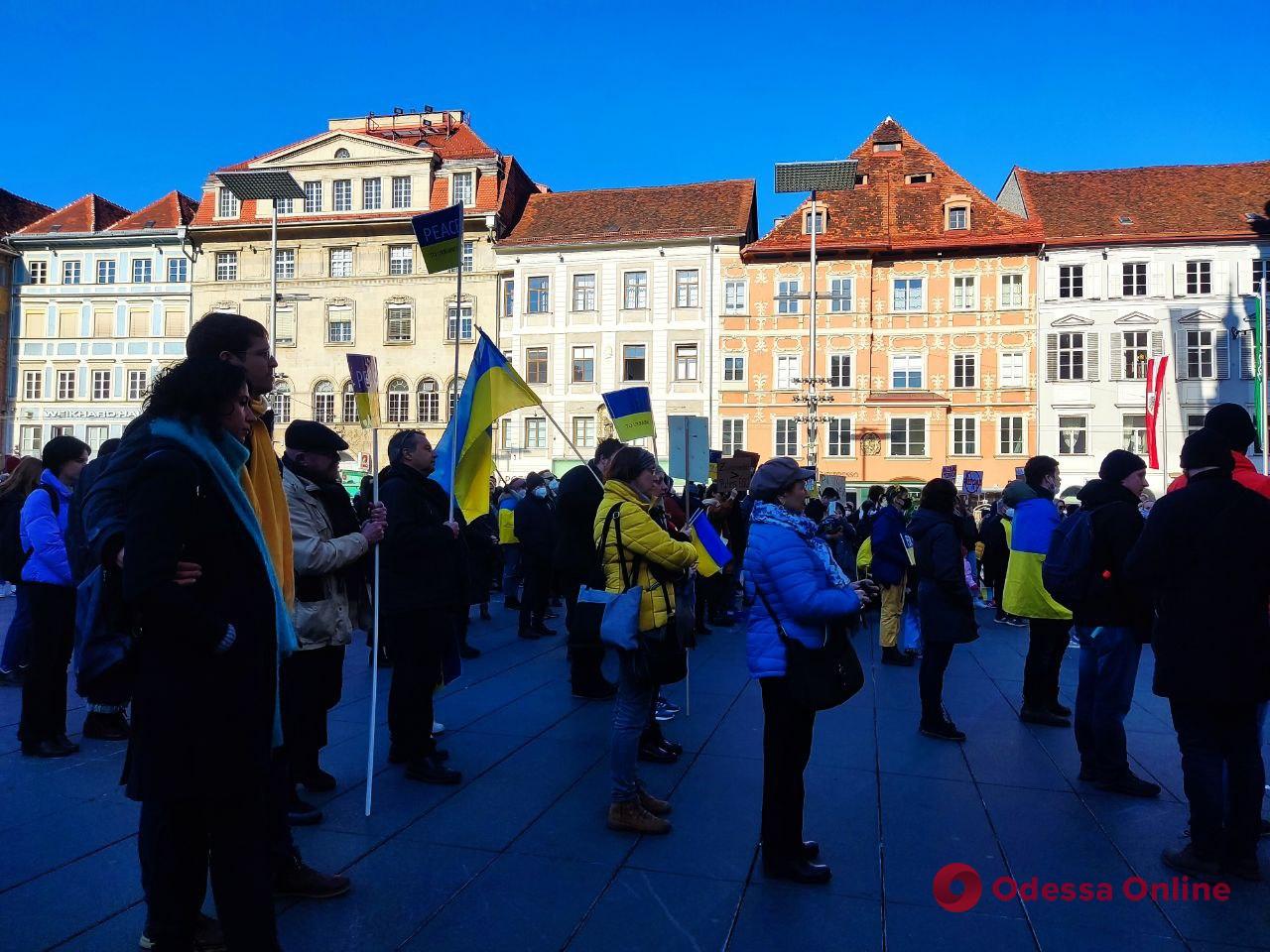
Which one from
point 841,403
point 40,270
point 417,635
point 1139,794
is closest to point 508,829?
point 417,635

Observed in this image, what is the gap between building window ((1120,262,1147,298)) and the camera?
3894 cm

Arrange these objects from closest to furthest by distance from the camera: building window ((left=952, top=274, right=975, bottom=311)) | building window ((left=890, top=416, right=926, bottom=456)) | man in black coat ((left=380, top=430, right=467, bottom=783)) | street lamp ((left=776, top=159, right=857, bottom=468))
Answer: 1. man in black coat ((left=380, top=430, right=467, bottom=783))
2. street lamp ((left=776, top=159, right=857, bottom=468))
3. building window ((left=890, top=416, right=926, bottom=456))
4. building window ((left=952, top=274, right=975, bottom=311))

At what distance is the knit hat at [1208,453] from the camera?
14.8ft

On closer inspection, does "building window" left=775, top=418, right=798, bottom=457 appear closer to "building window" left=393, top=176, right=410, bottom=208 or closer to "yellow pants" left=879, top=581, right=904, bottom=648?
"building window" left=393, top=176, right=410, bottom=208

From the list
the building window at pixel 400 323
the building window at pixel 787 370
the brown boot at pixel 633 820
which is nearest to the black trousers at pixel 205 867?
the brown boot at pixel 633 820

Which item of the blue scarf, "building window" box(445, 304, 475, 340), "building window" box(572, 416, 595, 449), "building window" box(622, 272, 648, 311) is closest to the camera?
the blue scarf

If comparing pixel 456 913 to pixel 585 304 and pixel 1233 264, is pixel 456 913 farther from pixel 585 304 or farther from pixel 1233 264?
pixel 1233 264

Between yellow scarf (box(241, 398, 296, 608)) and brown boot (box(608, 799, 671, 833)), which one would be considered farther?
brown boot (box(608, 799, 671, 833))

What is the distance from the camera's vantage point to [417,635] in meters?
5.56

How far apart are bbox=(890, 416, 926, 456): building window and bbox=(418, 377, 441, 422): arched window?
20314mm

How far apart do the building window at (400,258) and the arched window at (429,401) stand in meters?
5.40

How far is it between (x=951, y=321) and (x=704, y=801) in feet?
124

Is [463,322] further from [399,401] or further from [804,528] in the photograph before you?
[804,528]

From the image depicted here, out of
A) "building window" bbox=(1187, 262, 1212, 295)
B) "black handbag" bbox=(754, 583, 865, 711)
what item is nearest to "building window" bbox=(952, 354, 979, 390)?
"building window" bbox=(1187, 262, 1212, 295)
